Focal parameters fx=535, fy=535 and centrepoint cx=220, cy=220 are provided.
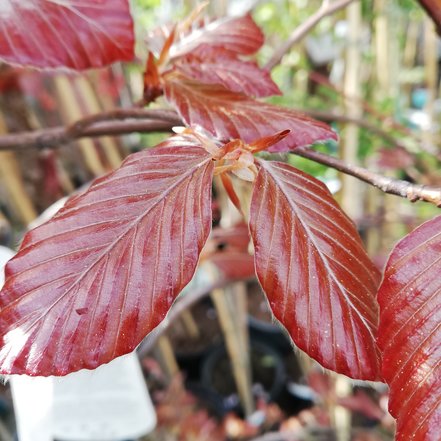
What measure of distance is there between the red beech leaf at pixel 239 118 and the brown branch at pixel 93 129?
0.09ft

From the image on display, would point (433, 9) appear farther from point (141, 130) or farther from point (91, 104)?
point (91, 104)

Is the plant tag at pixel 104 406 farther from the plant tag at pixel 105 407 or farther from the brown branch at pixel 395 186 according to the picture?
the brown branch at pixel 395 186

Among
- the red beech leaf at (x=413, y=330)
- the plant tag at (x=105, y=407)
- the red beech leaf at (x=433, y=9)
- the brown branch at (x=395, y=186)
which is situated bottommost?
the plant tag at (x=105, y=407)

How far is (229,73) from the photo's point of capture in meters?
0.48

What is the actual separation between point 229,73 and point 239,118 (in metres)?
0.10

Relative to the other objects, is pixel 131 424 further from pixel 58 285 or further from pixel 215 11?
pixel 215 11

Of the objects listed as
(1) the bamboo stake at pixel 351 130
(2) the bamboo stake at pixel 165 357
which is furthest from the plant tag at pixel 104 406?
(2) the bamboo stake at pixel 165 357

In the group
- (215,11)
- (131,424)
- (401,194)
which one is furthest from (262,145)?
(215,11)

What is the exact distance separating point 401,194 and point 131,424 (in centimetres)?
43

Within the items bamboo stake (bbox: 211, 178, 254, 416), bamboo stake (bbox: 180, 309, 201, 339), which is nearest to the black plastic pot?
bamboo stake (bbox: 180, 309, 201, 339)

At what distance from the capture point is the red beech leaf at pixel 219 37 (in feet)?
1.74

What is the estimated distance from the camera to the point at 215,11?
1.23 metres

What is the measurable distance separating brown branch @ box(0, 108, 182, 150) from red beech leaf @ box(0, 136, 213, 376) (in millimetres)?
111

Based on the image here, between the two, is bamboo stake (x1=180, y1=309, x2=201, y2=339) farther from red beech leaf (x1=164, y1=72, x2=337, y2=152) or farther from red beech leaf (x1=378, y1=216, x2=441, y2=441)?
red beech leaf (x1=378, y1=216, x2=441, y2=441)
